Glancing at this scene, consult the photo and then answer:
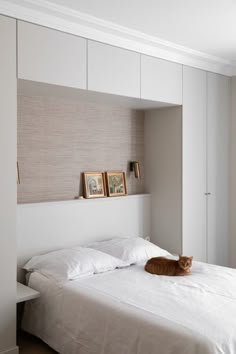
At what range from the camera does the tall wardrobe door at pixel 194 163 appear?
4.30m

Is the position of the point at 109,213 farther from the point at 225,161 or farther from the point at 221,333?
the point at 221,333

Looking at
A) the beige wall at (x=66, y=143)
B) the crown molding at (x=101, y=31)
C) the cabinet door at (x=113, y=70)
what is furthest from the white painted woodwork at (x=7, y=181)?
the cabinet door at (x=113, y=70)

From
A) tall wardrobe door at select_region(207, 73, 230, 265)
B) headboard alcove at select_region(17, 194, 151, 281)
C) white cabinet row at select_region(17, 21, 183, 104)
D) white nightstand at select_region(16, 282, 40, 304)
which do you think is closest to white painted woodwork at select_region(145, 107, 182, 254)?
headboard alcove at select_region(17, 194, 151, 281)

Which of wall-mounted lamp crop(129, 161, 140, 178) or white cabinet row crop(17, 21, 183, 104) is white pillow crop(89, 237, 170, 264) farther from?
white cabinet row crop(17, 21, 183, 104)

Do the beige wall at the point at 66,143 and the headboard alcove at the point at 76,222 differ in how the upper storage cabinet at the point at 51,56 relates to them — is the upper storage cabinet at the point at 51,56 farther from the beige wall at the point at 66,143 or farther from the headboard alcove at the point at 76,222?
the headboard alcove at the point at 76,222

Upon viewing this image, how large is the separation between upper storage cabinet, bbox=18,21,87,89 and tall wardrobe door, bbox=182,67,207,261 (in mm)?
1374

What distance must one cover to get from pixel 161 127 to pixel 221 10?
1.52m

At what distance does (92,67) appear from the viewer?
11.2 feet

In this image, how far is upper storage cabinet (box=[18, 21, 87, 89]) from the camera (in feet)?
9.75

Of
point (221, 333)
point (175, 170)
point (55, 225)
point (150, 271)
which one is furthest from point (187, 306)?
point (175, 170)

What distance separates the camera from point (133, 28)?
3.50 meters

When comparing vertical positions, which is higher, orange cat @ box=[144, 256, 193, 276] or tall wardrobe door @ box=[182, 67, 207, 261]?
tall wardrobe door @ box=[182, 67, 207, 261]

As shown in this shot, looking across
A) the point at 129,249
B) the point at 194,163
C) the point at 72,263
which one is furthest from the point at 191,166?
the point at 72,263

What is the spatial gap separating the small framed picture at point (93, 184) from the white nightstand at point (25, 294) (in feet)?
3.61
